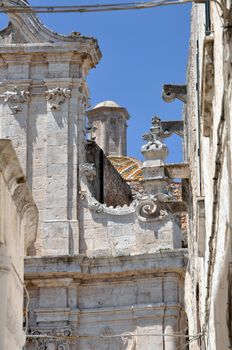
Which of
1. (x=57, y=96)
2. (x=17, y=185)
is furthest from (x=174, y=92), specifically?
(x=17, y=185)

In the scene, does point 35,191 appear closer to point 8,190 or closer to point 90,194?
point 90,194

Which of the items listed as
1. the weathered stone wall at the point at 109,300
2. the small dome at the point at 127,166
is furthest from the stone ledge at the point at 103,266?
the small dome at the point at 127,166

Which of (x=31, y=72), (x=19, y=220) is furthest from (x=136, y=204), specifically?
(x=19, y=220)

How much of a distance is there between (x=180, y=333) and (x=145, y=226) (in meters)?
2.16

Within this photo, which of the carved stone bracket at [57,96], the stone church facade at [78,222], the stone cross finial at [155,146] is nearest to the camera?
the stone church facade at [78,222]

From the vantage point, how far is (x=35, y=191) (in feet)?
66.7

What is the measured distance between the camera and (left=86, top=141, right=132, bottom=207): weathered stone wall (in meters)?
21.4

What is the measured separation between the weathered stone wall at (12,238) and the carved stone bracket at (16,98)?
10564 mm

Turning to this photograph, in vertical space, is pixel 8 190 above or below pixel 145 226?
below

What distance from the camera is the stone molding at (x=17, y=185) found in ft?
28.5

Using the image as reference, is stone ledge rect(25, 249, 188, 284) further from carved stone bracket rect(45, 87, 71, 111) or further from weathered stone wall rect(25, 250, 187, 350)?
carved stone bracket rect(45, 87, 71, 111)

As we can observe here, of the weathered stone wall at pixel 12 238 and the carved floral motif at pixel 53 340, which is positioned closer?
the weathered stone wall at pixel 12 238

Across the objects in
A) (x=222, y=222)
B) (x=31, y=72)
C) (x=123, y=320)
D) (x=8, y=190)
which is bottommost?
(x=222, y=222)

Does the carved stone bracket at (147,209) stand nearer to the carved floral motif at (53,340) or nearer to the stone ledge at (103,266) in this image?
the stone ledge at (103,266)
